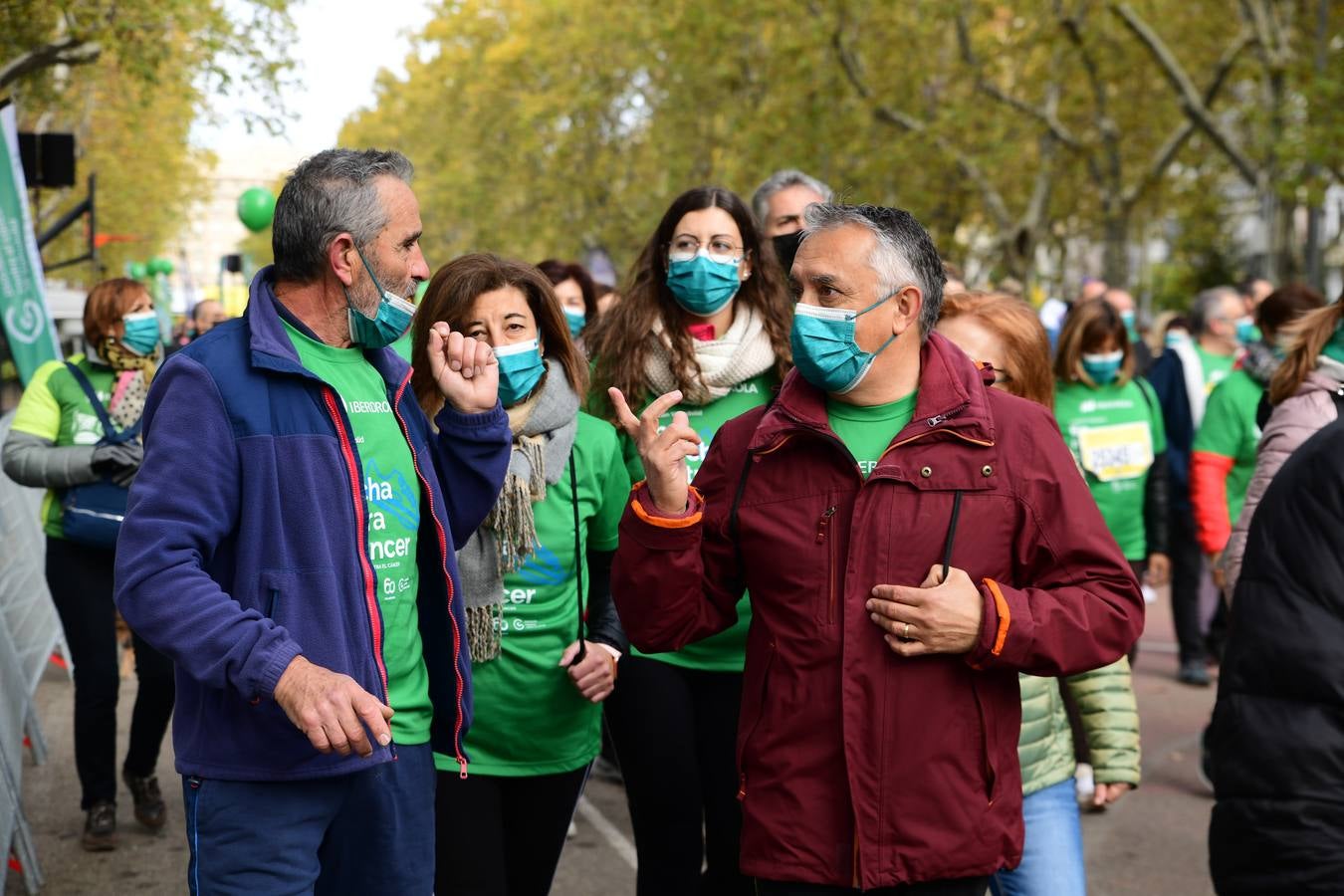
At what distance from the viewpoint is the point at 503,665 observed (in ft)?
13.2

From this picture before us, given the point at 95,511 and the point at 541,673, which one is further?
the point at 95,511

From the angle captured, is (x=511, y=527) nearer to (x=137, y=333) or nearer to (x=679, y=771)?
(x=679, y=771)

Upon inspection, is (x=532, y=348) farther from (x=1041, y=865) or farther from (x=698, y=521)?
(x=1041, y=865)

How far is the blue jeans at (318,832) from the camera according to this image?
9.78 ft

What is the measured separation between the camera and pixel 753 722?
3.09m

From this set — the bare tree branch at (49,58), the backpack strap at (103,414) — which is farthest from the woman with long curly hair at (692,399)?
the bare tree branch at (49,58)

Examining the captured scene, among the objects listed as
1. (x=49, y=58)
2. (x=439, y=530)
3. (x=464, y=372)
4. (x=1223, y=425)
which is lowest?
(x=1223, y=425)

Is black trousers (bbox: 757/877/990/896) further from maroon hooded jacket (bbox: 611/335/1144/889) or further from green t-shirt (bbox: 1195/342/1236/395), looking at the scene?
green t-shirt (bbox: 1195/342/1236/395)

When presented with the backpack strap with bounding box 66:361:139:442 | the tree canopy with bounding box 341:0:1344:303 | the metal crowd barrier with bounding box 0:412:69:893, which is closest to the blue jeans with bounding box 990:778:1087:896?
the metal crowd barrier with bounding box 0:412:69:893

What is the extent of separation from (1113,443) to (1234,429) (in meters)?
0.51

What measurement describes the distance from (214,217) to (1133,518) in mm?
173115

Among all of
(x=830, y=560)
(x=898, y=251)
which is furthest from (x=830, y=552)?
(x=898, y=251)

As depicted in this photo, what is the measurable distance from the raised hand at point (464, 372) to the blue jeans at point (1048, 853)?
1.46 metres

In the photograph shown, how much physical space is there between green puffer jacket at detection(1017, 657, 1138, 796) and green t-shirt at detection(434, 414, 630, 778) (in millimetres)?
1081
